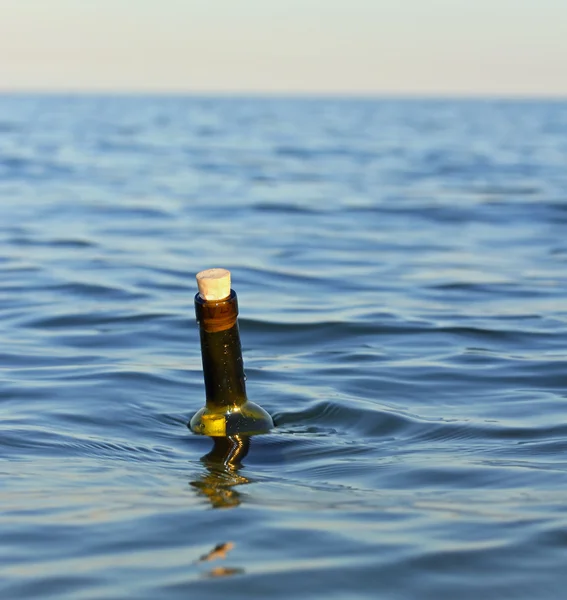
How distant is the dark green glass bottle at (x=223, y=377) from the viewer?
5.16 meters

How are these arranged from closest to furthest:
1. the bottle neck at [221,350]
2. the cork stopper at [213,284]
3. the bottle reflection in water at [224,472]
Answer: the bottle reflection in water at [224,472], the cork stopper at [213,284], the bottle neck at [221,350]

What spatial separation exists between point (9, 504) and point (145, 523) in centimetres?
66

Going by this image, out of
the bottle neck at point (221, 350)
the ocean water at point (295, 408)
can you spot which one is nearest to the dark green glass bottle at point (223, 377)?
the bottle neck at point (221, 350)

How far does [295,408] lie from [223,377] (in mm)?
1239

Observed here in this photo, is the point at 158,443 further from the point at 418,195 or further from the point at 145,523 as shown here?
the point at 418,195

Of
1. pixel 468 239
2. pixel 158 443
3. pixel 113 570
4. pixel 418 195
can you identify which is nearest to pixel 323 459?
pixel 158 443

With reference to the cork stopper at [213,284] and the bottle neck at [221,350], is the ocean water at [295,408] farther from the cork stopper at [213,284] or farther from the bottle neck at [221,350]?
the cork stopper at [213,284]

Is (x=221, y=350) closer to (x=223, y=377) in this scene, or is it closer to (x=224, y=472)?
(x=223, y=377)

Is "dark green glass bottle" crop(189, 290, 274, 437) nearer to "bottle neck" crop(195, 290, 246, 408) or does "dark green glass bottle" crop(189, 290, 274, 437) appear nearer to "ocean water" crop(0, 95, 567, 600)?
"bottle neck" crop(195, 290, 246, 408)

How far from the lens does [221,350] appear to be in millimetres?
5230

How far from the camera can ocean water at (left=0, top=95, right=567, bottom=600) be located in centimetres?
390

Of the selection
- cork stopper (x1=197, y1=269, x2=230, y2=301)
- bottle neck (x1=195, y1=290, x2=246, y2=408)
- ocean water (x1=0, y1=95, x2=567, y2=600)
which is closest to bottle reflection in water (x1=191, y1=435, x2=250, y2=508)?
ocean water (x1=0, y1=95, x2=567, y2=600)

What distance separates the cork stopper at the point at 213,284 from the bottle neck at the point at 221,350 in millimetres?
29

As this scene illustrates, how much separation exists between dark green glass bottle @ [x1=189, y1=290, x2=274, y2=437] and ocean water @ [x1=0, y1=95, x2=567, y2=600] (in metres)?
0.13
